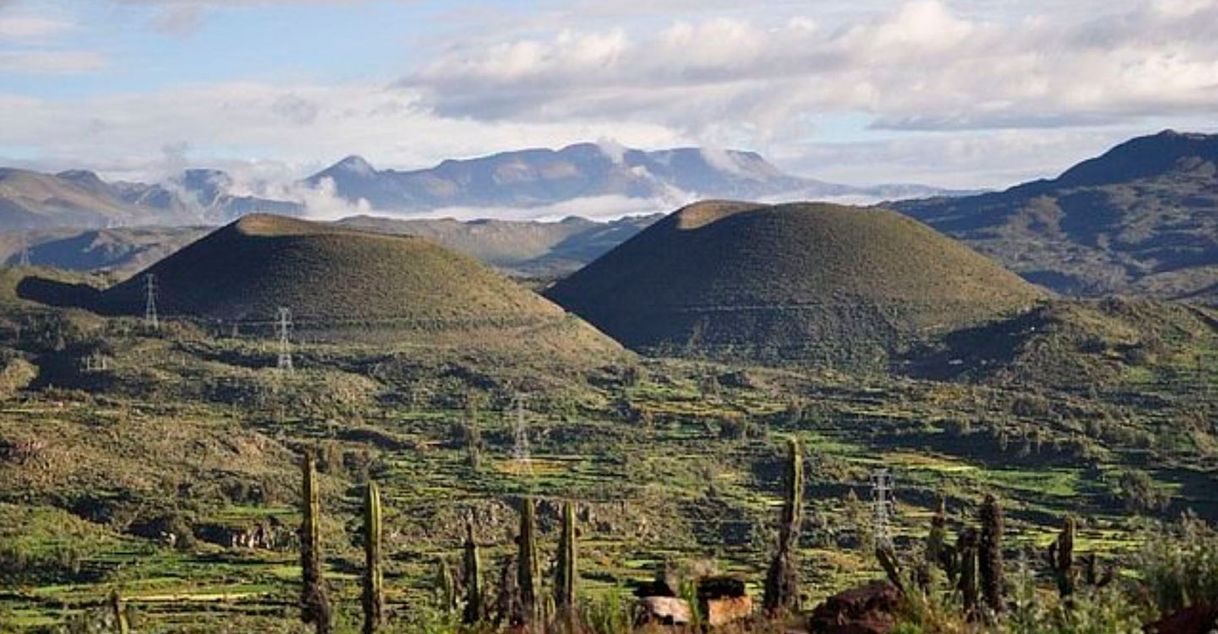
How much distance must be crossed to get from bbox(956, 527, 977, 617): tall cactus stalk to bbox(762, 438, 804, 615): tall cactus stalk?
2.04m

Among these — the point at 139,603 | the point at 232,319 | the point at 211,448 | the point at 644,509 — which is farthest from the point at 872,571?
the point at 232,319

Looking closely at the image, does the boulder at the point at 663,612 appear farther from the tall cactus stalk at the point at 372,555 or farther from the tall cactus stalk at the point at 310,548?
the tall cactus stalk at the point at 310,548

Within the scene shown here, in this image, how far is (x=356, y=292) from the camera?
179m

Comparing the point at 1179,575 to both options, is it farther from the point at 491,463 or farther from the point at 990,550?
the point at 491,463

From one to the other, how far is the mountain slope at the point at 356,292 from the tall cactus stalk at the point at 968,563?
494 ft

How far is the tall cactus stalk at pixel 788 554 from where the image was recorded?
2031 cm

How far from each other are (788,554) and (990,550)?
2890 mm

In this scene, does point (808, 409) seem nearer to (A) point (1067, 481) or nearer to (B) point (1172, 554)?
(A) point (1067, 481)

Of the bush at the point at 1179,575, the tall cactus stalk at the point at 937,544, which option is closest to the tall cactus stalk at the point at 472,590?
the tall cactus stalk at the point at 937,544

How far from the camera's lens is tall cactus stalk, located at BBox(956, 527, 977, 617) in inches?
669

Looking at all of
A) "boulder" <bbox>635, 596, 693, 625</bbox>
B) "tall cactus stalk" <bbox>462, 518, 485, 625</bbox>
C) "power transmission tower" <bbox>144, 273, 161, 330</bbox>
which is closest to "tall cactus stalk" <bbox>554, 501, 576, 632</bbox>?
"tall cactus stalk" <bbox>462, 518, 485, 625</bbox>

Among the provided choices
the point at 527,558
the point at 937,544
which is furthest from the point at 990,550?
the point at 527,558

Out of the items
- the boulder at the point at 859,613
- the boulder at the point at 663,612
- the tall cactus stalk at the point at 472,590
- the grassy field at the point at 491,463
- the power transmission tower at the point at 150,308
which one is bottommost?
the grassy field at the point at 491,463

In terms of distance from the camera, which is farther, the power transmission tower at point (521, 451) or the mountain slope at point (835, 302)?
the mountain slope at point (835, 302)
